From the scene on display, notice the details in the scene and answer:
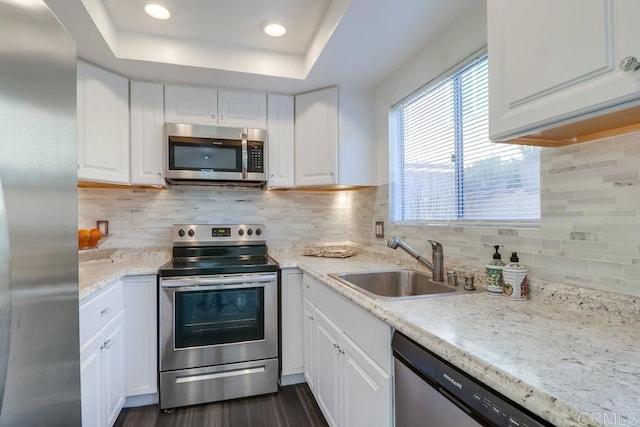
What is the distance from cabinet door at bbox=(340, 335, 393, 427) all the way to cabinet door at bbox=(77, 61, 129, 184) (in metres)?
1.87

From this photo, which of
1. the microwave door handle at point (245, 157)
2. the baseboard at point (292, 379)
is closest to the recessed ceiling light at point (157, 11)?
the microwave door handle at point (245, 157)

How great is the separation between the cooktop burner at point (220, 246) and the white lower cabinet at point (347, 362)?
0.55 meters

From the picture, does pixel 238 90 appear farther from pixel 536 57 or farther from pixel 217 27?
pixel 536 57

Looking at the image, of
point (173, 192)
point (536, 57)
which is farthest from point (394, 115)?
point (173, 192)

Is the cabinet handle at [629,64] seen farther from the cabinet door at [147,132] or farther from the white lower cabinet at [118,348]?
the cabinet door at [147,132]

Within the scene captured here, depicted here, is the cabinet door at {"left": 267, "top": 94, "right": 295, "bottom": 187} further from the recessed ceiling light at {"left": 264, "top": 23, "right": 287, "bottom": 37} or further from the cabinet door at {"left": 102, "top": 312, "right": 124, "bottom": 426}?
the cabinet door at {"left": 102, "top": 312, "right": 124, "bottom": 426}

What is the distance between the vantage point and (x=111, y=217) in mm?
2447

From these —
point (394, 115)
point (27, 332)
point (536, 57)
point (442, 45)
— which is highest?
point (442, 45)

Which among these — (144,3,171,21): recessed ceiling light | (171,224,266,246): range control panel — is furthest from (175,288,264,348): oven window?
(144,3,171,21): recessed ceiling light

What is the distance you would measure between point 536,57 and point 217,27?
1.81m

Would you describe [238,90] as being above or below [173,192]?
above

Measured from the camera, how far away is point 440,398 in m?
0.83

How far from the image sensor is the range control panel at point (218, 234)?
8.01 ft

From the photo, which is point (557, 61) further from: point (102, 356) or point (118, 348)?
point (118, 348)
